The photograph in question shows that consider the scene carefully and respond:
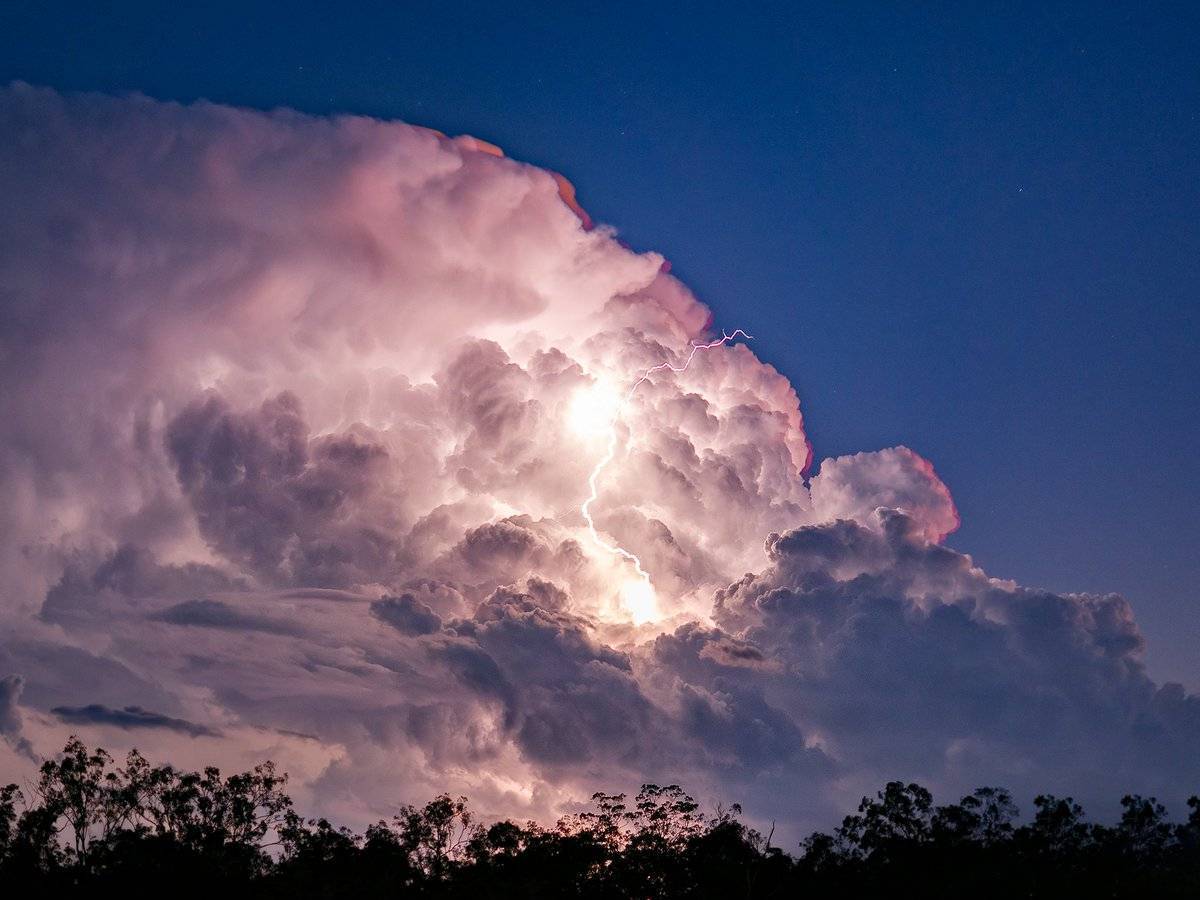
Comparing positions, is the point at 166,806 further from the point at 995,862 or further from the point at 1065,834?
the point at 1065,834

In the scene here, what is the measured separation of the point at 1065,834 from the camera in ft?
256

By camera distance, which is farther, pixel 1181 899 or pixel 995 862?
pixel 995 862

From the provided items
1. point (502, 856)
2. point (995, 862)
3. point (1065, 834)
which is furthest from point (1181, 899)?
point (502, 856)

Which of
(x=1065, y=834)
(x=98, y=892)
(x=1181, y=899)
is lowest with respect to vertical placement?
(x=98, y=892)

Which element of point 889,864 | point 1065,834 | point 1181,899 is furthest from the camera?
point 1065,834

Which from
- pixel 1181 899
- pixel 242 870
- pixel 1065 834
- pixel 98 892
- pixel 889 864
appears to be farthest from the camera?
pixel 1065 834

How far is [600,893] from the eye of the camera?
6688 centimetres

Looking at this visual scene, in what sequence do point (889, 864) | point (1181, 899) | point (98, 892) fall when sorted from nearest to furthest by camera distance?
1. point (1181, 899)
2. point (98, 892)
3. point (889, 864)

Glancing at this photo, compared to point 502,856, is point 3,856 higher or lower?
lower

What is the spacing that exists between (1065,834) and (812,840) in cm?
1839

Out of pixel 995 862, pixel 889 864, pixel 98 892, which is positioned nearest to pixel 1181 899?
pixel 995 862

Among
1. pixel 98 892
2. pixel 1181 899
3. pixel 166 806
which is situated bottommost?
pixel 98 892

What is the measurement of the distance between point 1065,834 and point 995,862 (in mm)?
14754

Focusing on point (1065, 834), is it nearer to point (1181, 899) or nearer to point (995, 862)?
point (995, 862)
